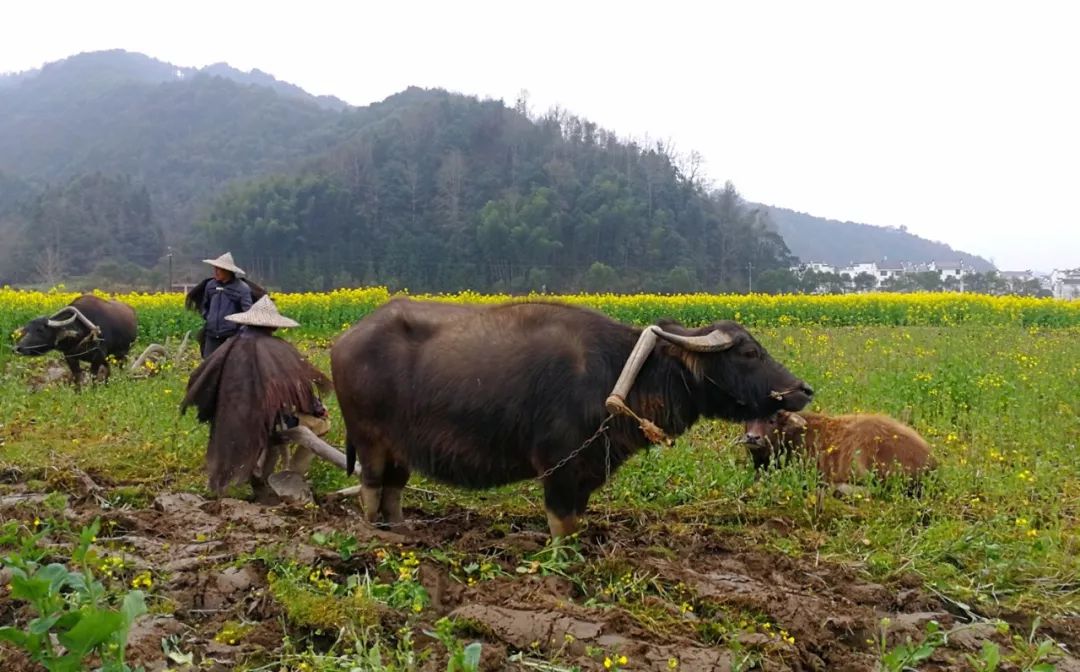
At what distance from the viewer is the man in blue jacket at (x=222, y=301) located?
266 inches

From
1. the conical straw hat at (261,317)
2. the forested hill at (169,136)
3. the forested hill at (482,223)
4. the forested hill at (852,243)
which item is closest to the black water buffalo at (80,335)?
the conical straw hat at (261,317)

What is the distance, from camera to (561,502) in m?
4.51

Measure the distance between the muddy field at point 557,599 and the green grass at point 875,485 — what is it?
433 mm

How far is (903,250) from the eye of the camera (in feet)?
438

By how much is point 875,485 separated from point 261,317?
15.5 feet

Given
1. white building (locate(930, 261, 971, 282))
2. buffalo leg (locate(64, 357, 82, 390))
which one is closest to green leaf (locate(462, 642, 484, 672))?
buffalo leg (locate(64, 357, 82, 390))

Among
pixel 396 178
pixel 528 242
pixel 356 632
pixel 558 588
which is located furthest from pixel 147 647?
pixel 396 178

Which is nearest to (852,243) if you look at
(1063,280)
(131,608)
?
(1063,280)

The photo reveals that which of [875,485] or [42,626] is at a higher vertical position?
[42,626]

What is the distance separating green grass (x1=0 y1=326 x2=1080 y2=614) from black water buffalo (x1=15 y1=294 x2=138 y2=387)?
0.71 meters

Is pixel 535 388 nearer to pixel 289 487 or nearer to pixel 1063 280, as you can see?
pixel 289 487

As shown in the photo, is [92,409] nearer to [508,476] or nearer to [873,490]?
[508,476]

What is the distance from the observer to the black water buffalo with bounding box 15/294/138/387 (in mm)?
10398

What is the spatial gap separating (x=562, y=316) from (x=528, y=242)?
1781 inches
